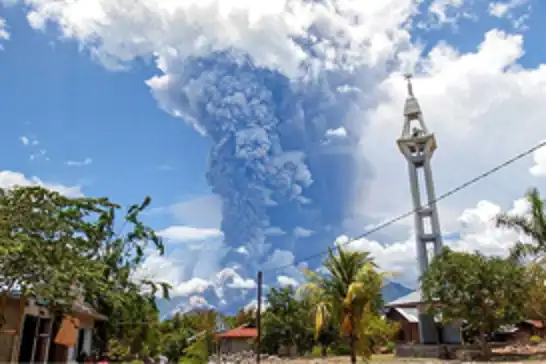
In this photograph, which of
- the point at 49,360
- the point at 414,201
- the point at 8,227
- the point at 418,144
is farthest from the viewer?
the point at 418,144

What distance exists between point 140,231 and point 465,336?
36.1 m

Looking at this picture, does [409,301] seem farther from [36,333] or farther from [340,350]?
[36,333]

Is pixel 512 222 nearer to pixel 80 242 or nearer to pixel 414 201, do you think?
pixel 414 201

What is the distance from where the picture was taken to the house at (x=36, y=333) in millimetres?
11133

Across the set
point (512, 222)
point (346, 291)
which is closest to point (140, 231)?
point (346, 291)

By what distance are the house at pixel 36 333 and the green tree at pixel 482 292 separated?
74.0ft

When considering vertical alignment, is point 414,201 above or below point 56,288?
above

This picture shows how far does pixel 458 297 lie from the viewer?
30.1m

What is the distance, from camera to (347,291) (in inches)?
695

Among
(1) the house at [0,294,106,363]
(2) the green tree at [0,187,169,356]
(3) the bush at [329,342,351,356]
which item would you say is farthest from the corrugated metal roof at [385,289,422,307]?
(2) the green tree at [0,187,169,356]

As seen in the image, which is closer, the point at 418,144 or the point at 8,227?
the point at 8,227

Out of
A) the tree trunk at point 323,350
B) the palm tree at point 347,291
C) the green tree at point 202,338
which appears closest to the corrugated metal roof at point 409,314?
the tree trunk at point 323,350

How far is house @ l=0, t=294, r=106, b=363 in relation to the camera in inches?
438

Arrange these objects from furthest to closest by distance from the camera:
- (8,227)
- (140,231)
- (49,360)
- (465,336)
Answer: (465,336), (49,360), (140,231), (8,227)
